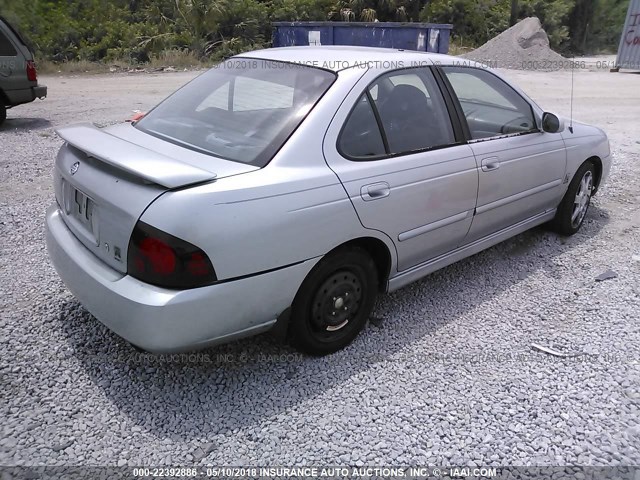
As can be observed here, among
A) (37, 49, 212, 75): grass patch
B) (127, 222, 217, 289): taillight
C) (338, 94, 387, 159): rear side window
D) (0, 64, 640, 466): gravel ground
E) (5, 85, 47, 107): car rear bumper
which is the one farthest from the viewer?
(37, 49, 212, 75): grass patch

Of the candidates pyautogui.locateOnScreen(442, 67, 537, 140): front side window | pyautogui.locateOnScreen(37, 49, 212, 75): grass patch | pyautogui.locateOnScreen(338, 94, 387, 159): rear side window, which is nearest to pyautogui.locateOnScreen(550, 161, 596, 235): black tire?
pyautogui.locateOnScreen(442, 67, 537, 140): front side window

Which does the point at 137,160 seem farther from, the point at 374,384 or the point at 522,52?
the point at 522,52

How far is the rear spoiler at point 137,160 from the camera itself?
239cm

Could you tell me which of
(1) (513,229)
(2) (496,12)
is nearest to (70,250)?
(1) (513,229)

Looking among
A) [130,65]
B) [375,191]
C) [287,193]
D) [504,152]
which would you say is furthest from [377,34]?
[287,193]

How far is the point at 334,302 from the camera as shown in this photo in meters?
3.00

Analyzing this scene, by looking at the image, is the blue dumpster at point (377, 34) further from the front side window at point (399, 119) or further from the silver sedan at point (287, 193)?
the front side window at point (399, 119)

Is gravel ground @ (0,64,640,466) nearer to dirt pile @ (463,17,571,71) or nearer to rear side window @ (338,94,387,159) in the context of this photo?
rear side window @ (338,94,387,159)

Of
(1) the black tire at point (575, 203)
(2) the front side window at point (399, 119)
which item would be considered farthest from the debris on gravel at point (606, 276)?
(2) the front side window at point (399, 119)

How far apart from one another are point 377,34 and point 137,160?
1625cm

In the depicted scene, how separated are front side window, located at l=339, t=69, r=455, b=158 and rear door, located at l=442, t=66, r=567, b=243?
23cm

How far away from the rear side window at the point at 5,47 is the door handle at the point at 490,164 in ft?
27.5

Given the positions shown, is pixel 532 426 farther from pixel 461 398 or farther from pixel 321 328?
pixel 321 328

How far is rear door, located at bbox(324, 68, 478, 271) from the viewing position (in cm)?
292
